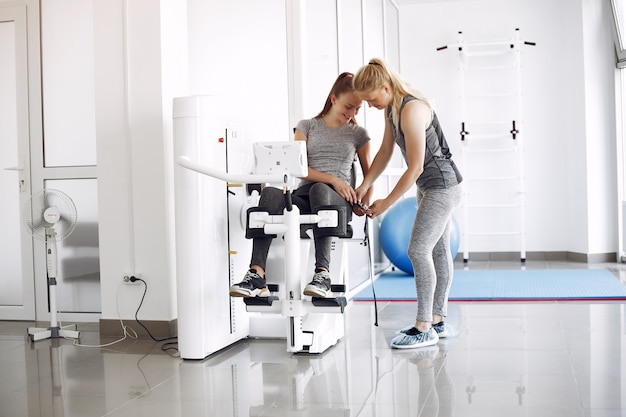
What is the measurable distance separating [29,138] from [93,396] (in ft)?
8.11

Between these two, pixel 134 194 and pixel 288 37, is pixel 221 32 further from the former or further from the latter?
pixel 134 194

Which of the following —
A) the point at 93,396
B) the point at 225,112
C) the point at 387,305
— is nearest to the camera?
the point at 93,396

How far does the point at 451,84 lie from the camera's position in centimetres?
787

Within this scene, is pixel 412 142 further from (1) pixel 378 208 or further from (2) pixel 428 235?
(2) pixel 428 235

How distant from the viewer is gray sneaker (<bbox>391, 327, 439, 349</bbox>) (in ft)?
12.1

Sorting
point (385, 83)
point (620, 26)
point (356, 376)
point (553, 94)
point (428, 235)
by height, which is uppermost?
point (620, 26)

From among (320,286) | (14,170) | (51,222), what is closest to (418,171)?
(320,286)

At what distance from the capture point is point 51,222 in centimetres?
431

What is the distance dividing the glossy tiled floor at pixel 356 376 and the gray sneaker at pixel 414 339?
0.15ft

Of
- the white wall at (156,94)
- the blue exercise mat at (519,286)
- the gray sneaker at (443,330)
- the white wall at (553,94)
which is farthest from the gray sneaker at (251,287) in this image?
the white wall at (553,94)

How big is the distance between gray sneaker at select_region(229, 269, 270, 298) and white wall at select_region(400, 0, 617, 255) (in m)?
4.69

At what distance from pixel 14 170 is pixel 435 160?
2838 millimetres

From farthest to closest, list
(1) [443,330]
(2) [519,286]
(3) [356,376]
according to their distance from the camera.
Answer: (2) [519,286]
(1) [443,330]
(3) [356,376]

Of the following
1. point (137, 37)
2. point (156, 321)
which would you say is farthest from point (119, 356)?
point (137, 37)
